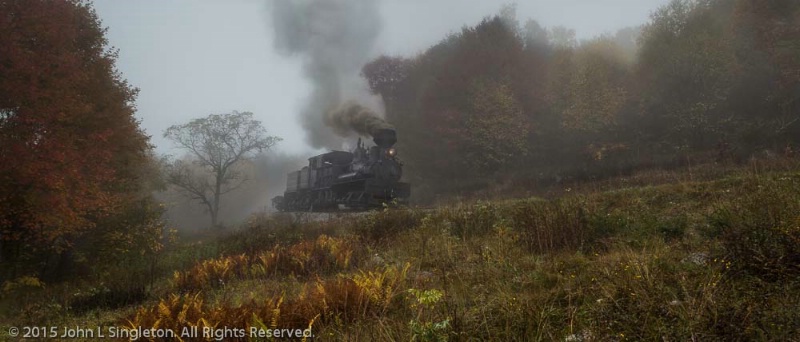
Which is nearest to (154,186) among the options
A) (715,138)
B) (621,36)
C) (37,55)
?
(37,55)

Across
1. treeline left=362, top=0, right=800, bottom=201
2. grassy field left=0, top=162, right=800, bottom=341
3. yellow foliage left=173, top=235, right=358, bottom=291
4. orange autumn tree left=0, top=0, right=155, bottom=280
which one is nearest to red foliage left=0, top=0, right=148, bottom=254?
orange autumn tree left=0, top=0, right=155, bottom=280

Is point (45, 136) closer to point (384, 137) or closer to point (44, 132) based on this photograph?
point (44, 132)

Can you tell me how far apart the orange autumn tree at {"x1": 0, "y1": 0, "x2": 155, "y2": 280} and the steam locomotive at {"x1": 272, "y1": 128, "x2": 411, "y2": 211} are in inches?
391

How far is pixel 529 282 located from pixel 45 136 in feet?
37.2

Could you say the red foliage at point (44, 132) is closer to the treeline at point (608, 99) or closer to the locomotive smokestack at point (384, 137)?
the locomotive smokestack at point (384, 137)

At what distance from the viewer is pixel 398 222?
11.1m

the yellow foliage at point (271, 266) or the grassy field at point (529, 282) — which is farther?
the yellow foliage at point (271, 266)

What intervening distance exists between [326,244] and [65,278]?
8.13 m

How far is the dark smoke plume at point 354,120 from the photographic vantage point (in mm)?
23078

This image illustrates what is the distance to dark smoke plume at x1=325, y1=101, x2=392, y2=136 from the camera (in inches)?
909

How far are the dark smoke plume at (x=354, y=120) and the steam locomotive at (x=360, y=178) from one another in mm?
1141

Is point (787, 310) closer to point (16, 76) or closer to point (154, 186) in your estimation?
point (16, 76)

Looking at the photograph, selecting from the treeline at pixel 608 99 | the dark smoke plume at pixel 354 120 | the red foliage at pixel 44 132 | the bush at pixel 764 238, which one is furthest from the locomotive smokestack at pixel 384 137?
the bush at pixel 764 238

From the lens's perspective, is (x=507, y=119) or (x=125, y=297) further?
(x=507, y=119)
